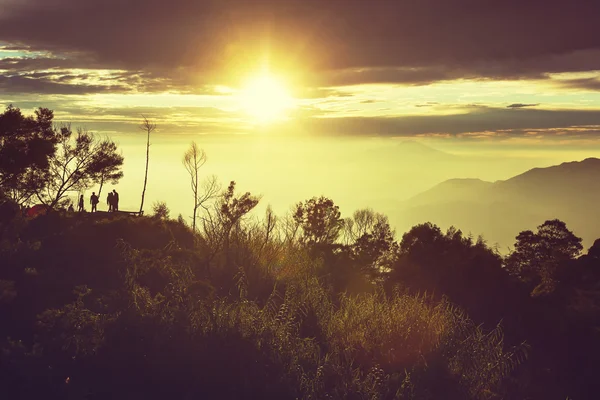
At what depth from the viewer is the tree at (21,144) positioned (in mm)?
48344

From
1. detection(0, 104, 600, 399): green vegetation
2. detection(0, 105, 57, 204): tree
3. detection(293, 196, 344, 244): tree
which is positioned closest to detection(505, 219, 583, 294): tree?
detection(0, 104, 600, 399): green vegetation

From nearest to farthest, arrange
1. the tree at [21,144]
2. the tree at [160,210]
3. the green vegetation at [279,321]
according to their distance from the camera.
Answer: the green vegetation at [279,321] → the tree at [21,144] → the tree at [160,210]

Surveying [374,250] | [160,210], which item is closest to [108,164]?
[160,210]

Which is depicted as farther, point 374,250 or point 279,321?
point 374,250

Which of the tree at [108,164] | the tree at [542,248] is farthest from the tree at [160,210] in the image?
the tree at [542,248]

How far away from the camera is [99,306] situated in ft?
77.6

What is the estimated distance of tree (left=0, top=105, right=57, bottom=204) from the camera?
48.3 metres

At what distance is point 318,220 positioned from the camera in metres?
Result: 75.3

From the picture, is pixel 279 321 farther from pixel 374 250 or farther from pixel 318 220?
pixel 318 220

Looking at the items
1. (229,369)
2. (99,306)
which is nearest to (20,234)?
(99,306)

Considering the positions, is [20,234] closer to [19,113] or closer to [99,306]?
[19,113]

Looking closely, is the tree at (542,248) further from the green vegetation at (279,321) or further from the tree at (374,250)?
the tree at (374,250)

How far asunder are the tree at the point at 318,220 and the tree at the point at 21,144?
3091 cm

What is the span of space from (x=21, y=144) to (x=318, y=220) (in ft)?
121
